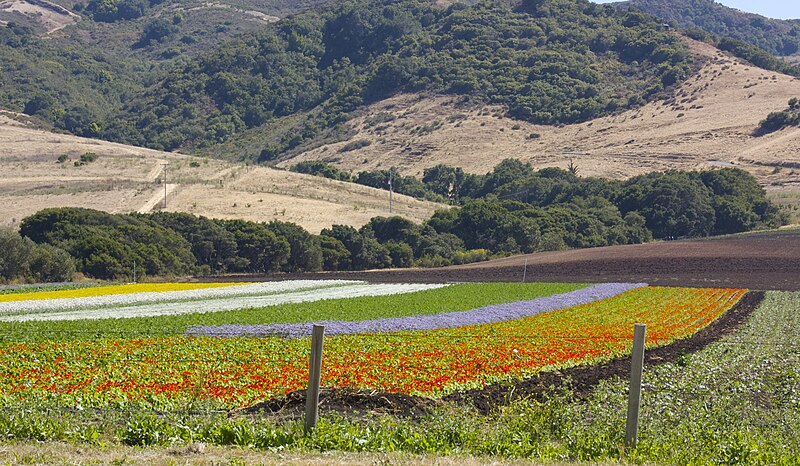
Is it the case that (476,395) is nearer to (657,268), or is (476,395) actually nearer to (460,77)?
(657,268)

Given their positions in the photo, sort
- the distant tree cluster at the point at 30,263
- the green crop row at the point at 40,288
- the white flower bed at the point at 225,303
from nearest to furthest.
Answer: the white flower bed at the point at 225,303, the green crop row at the point at 40,288, the distant tree cluster at the point at 30,263

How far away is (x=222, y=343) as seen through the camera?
953 inches

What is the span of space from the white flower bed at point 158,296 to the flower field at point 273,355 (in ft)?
20.9

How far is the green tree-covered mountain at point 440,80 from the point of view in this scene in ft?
532

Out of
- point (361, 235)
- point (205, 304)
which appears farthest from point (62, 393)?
point (361, 235)

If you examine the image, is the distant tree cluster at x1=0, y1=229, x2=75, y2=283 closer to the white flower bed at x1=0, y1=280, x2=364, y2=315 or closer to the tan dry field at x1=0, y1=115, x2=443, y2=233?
the white flower bed at x1=0, y1=280, x2=364, y2=315

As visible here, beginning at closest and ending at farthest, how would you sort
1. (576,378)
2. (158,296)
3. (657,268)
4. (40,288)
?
1. (576,378)
2. (158,296)
3. (40,288)
4. (657,268)

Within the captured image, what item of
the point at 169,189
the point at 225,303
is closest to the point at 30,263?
the point at 225,303

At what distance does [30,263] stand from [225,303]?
1924 cm

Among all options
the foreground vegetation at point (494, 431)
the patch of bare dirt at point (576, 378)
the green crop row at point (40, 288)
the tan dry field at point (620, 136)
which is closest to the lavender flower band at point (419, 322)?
the patch of bare dirt at point (576, 378)

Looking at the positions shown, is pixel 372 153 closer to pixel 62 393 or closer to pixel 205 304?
pixel 205 304

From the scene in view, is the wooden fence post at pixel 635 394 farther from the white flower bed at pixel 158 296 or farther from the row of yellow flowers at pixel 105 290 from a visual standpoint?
the row of yellow flowers at pixel 105 290

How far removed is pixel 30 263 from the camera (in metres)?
54.8

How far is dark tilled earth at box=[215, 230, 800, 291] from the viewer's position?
54719 mm
